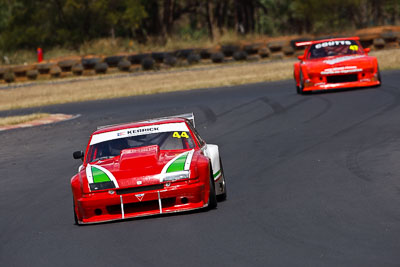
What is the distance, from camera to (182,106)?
20.8 meters

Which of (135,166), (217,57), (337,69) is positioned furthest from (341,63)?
(217,57)

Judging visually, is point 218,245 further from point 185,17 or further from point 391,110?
point 185,17

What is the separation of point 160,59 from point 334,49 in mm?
16569

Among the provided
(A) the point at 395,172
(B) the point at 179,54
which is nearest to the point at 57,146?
(A) the point at 395,172

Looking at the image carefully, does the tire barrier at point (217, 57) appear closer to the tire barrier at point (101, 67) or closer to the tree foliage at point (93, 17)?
the tire barrier at point (101, 67)

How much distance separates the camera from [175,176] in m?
8.03

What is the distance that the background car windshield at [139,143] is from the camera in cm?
903

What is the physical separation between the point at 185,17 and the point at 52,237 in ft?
242

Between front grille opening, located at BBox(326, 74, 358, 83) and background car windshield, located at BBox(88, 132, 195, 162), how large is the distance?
35.5 ft

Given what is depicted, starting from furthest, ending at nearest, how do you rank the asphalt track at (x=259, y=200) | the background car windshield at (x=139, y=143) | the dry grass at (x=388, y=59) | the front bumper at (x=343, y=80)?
the dry grass at (x=388, y=59) < the front bumper at (x=343, y=80) < the background car windshield at (x=139, y=143) < the asphalt track at (x=259, y=200)

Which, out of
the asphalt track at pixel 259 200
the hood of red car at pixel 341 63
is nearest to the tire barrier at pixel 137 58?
the hood of red car at pixel 341 63

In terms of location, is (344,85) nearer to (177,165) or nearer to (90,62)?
(177,165)

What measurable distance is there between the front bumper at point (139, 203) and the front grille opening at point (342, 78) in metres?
11.9

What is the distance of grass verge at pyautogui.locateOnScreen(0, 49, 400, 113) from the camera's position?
2714cm
